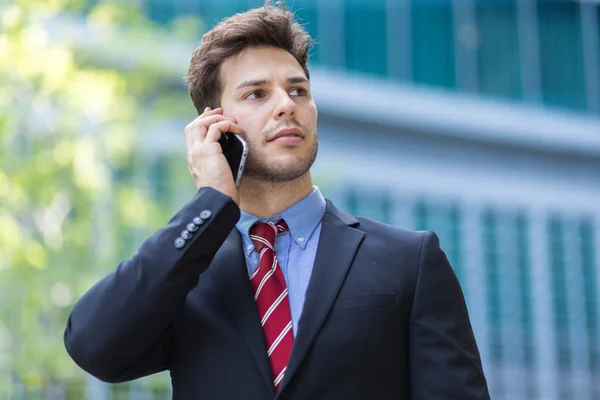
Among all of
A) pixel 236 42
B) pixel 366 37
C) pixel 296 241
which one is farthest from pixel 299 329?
pixel 366 37

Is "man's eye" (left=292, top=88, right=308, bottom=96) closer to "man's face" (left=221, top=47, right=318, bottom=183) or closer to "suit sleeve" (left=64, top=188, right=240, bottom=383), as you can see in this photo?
"man's face" (left=221, top=47, right=318, bottom=183)

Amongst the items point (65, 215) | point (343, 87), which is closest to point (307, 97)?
point (65, 215)

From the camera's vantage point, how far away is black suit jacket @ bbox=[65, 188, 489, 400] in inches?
112

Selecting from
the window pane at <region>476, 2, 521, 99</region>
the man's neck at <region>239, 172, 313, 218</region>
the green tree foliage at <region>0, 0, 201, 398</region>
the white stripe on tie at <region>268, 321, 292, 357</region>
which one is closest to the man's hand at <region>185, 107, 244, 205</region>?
the man's neck at <region>239, 172, 313, 218</region>

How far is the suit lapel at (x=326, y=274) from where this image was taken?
2.88 meters

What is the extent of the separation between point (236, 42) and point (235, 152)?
39cm

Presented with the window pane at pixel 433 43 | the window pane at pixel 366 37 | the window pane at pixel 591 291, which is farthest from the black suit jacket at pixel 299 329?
the window pane at pixel 591 291

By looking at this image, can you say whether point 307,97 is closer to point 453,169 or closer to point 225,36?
point 225,36

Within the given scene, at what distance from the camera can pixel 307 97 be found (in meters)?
3.26

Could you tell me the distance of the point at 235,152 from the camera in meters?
3.11

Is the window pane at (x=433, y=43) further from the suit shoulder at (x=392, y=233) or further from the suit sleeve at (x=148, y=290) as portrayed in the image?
the suit sleeve at (x=148, y=290)

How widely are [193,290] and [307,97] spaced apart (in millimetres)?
655

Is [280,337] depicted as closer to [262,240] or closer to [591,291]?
[262,240]

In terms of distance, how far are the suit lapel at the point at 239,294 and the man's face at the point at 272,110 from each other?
224mm
